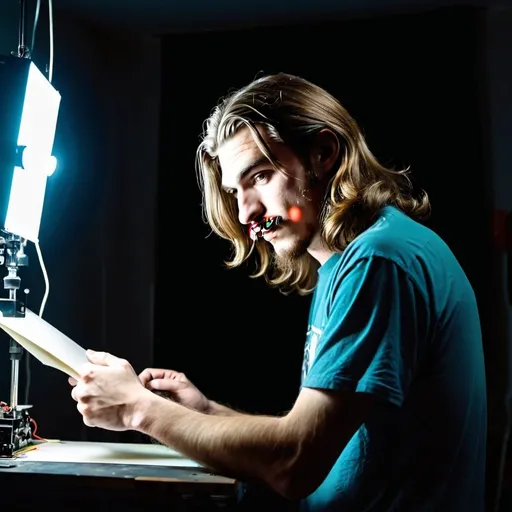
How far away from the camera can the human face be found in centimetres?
133

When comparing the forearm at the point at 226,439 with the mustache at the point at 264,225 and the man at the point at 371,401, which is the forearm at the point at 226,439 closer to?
the man at the point at 371,401

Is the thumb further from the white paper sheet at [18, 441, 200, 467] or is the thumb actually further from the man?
the white paper sheet at [18, 441, 200, 467]

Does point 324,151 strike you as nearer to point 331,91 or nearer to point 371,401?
point 371,401

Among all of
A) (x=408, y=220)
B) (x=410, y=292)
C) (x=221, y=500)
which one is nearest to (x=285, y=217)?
(x=408, y=220)

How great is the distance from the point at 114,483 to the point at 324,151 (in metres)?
0.76

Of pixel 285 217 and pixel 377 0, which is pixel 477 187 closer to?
pixel 377 0

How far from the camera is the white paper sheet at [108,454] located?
1179 millimetres

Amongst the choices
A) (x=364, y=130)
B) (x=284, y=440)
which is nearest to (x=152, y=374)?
(x=284, y=440)

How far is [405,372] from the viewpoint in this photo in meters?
0.94

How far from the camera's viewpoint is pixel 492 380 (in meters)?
2.16

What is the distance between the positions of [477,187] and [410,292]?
1.38 meters

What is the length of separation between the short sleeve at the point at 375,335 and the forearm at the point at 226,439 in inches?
4.1

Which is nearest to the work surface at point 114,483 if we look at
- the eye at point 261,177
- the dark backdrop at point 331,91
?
the eye at point 261,177

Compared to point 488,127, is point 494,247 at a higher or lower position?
lower
